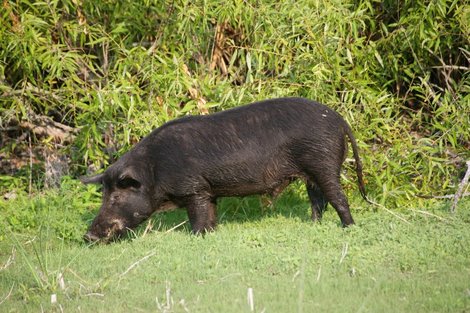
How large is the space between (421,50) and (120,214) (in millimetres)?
3632

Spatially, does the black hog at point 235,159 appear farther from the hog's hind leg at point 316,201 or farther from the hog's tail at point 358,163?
the hog's hind leg at point 316,201

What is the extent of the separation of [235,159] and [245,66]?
70.4 inches

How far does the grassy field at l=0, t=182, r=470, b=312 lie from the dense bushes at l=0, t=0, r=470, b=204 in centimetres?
75

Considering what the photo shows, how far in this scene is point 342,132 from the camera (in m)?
7.16

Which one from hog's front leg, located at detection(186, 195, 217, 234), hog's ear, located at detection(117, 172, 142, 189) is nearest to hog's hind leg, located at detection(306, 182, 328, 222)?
hog's front leg, located at detection(186, 195, 217, 234)

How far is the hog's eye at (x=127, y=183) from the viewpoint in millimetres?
7301

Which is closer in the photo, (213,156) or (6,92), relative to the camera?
(213,156)

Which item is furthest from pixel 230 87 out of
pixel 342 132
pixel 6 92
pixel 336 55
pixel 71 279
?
pixel 71 279

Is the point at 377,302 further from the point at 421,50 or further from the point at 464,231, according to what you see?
the point at 421,50

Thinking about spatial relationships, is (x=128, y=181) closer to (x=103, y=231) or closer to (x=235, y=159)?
(x=103, y=231)

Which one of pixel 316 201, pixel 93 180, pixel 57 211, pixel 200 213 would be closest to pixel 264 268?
pixel 200 213

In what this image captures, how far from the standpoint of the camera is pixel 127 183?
289 inches

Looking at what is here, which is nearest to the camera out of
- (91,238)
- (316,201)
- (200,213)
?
(200,213)

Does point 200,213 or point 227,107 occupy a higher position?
point 227,107
